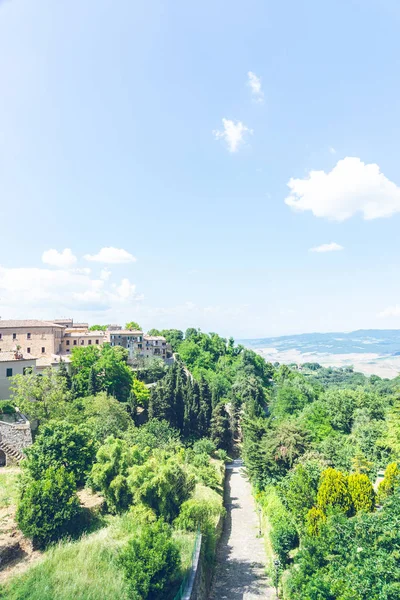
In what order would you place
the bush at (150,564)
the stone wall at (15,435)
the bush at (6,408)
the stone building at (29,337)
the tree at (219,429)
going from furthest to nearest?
the stone building at (29,337), the tree at (219,429), the bush at (6,408), the stone wall at (15,435), the bush at (150,564)

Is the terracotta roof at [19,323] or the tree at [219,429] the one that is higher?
the terracotta roof at [19,323]

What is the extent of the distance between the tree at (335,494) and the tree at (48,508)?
450 inches

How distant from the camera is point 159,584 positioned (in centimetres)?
1117

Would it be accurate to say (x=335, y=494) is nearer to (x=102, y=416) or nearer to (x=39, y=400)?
(x=102, y=416)

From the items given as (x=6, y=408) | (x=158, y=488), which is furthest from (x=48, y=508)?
(x=6, y=408)

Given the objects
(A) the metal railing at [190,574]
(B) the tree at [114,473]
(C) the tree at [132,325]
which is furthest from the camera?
(C) the tree at [132,325]

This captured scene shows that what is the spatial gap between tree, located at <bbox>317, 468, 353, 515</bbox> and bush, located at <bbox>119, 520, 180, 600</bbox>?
806cm

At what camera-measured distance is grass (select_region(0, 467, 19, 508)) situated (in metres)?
16.9

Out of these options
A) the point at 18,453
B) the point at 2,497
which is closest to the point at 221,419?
the point at 18,453

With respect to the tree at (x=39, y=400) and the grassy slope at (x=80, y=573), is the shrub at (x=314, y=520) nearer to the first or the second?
the grassy slope at (x=80, y=573)

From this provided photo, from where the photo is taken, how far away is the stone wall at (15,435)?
22.8 metres

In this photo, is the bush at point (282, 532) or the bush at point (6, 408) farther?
the bush at point (6, 408)

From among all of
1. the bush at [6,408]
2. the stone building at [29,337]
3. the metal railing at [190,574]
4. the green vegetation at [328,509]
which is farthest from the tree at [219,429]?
the stone building at [29,337]

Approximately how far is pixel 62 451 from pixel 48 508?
3751 millimetres
